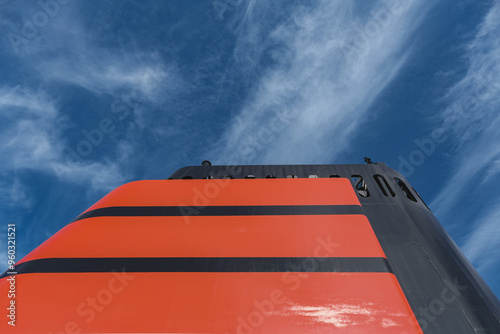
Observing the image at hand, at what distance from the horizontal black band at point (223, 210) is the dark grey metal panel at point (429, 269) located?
1.00 metres

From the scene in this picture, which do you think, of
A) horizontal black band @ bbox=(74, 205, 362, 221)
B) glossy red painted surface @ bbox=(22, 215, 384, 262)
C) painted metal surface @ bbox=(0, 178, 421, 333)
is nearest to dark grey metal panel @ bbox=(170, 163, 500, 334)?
painted metal surface @ bbox=(0, 178, 421, 333)

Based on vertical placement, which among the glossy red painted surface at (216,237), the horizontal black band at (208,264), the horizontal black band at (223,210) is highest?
the horizontal black band at (223,210)

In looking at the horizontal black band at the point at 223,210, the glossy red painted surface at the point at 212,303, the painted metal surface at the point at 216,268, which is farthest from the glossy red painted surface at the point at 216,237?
the glossy red painted surface at the point at 212,303

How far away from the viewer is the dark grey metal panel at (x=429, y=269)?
4340 millimetres

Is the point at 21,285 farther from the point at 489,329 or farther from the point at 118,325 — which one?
the point at 489,329

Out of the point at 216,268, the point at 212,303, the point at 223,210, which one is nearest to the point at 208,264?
the point at 216,268

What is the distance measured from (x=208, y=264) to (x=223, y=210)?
146 centimetres

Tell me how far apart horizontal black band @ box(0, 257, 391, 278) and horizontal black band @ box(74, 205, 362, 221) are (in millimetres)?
1203

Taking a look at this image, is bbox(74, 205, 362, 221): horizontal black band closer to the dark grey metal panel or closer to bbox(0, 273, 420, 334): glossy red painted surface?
the dark grey metal panel

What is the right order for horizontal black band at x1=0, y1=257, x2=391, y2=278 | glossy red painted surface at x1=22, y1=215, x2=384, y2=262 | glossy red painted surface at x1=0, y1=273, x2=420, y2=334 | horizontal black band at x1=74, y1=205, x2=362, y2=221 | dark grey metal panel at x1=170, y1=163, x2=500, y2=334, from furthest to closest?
horizontal black band at x1=74, y1=205, x2=362, y2=221
glossy red painted surface at x1=22, y1=215, x2=384, y2=262
horizontal black band at x1=0, y1=257, x2=391, y2=278
dark grey metal panel at x1=170, y1=163, x2=500, y2=334
glossy red painted surface at x1=0, y1=273, x2=420, y2=334

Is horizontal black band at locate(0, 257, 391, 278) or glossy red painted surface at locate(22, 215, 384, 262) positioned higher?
glossy red painted surface at locate(22, 215, 384, 262)

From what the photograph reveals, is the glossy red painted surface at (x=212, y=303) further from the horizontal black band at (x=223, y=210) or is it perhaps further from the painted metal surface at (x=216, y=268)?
the horizontal black band at (x=223, y=210)

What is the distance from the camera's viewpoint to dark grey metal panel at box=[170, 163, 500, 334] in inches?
171

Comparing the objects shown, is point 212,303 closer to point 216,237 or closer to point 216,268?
point 216,268
